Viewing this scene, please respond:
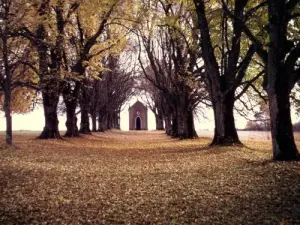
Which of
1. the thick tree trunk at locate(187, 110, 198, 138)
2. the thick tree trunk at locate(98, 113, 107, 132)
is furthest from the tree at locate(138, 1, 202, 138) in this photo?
the thick tree trunk at locate(98, 113, 107, 132)

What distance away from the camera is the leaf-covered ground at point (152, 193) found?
7.24 meters

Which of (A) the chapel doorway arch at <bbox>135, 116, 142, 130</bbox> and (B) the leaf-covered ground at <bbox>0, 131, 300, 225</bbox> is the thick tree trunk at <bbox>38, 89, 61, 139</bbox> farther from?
(A) the chapel doorway arch at <bbox>135, 116, 142, 130</bbox>

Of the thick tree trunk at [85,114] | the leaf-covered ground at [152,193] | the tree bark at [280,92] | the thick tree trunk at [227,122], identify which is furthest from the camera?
the thick tree trunk at [85,114]

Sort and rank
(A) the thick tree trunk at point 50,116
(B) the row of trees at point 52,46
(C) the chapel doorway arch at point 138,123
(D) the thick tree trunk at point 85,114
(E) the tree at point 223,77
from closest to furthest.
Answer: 1. (E) the tree at point 223,77
2. (B) the row of trees at point 52,46
3. (A) the thick tree trunk at point 50,116
4. (D) the thick tree trunk at point 85,114
5. (C) the chapel doorway arch at point 138,123

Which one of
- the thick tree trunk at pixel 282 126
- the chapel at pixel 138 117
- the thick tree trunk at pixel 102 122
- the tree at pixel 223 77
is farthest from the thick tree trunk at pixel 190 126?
the chapel at pixel 138 117

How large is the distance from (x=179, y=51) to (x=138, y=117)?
212 feet

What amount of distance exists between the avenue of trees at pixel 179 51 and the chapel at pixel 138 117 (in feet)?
165

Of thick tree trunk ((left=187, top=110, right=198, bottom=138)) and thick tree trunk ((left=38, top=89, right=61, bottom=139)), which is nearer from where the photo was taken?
thick tree trunk ((left=38, top=89, right=61, bottom=139))

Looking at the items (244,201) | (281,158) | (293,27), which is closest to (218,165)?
(281,158)

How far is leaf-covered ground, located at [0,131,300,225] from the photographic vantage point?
724 centimetres

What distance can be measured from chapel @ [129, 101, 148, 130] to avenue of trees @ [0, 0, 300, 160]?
1976 inches

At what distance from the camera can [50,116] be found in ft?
93.4

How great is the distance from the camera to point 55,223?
22.8ft

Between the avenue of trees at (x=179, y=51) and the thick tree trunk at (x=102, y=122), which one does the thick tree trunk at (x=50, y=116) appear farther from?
the thick tree trunk at (x=102, y=122)
